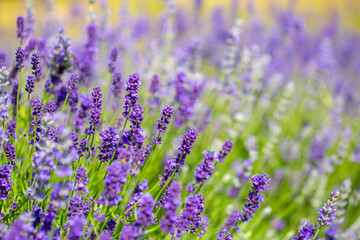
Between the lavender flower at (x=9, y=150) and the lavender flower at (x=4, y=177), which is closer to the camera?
the lavender flower at (x=4, y=177)

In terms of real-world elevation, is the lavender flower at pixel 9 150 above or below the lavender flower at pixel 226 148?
below

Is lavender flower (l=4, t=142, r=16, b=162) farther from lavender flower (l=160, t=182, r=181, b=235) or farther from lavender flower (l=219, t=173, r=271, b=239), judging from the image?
lavender flower (l=219, t=173, r=271, b=239)

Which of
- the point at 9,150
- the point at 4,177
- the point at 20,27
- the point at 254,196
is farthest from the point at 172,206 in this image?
the point at 20,27

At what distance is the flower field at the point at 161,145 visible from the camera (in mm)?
1631

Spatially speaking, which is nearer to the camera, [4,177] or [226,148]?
[4,177]

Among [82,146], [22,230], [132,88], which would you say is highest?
[132,88]

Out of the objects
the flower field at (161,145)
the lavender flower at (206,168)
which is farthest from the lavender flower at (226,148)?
the lavender flower at (206,168)

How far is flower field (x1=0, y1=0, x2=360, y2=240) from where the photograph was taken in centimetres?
163

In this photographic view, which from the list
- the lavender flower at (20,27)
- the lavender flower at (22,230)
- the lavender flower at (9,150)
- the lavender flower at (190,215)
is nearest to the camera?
the lavender flower at (22,230)

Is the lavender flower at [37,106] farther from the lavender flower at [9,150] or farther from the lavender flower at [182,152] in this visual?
the lavender flower at [182,152]

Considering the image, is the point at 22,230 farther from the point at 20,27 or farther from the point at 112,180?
the point at 20,27

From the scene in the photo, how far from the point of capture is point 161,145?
3365 millimetres

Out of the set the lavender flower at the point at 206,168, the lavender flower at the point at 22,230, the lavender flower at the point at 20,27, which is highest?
the lavender flower at the point at 20,27

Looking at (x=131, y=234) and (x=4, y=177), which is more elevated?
(x=131, y=234)
